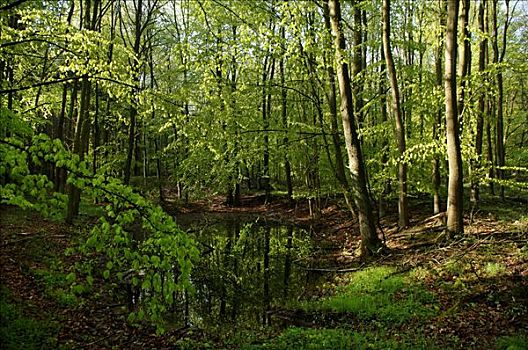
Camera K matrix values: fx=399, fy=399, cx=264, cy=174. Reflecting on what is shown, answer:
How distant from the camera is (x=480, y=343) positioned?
5914 millimetres

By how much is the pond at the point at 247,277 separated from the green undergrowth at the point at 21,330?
8.69 ft

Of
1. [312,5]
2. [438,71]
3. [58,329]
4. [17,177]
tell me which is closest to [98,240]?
[17,177]

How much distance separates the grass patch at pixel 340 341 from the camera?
602cm

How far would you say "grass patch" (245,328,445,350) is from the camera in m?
6.02

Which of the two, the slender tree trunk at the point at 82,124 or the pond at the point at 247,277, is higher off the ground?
the slender tree trunk at the point at 82,124

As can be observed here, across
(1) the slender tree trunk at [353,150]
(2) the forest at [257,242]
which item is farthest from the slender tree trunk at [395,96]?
(1) the slender tree trunk at [353,150]

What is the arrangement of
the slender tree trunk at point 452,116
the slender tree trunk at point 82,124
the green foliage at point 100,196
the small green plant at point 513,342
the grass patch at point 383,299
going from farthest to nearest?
the slender tree trunk at point 82,124
the slender tree trunk at point 452,116
the grass patch at point 383,299
the small green plant at point 513,342
the green foliage at point 100,196

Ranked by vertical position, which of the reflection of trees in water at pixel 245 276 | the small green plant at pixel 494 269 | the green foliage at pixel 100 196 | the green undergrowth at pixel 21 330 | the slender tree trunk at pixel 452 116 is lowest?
the reflection of trees in water at pixel 245 276

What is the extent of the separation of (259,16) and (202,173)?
8818mm

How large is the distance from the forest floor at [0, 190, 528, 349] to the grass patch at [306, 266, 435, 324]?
0.02m

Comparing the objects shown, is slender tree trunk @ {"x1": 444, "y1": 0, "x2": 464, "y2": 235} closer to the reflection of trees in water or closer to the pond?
the pond

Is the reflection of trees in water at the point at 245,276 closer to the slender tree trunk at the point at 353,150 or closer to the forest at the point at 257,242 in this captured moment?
the forest at the point at 257,242

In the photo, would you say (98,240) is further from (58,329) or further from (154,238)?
(58,329)

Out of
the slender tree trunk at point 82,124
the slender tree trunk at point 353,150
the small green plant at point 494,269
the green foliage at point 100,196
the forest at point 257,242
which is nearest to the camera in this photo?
the green foliage at point 100,196
